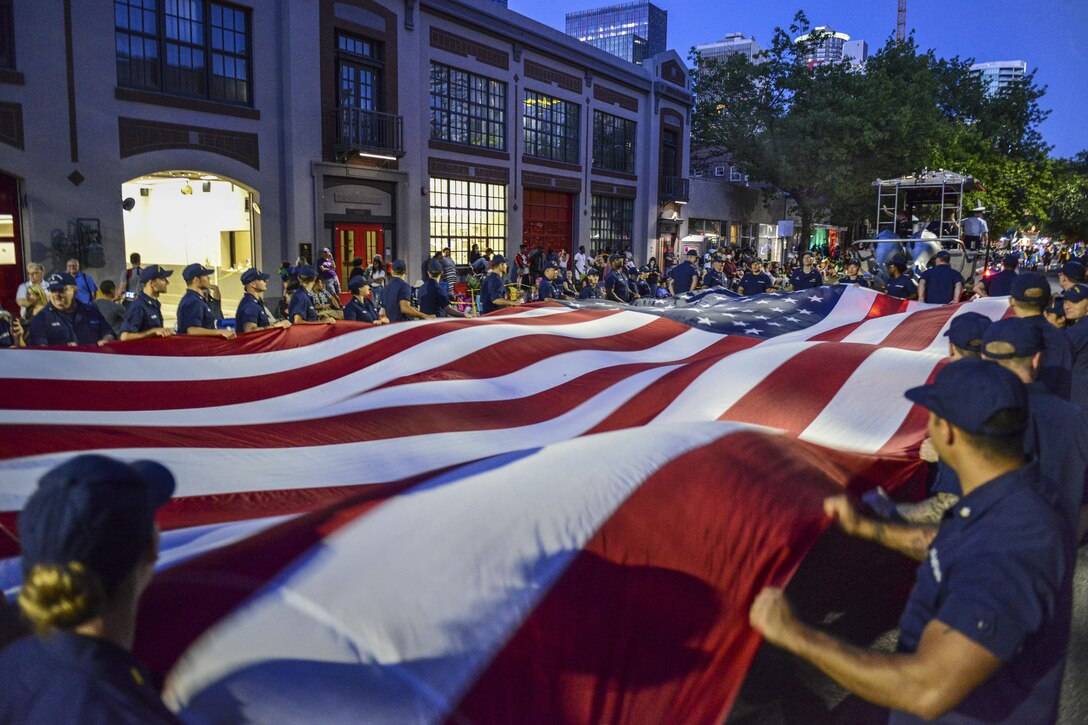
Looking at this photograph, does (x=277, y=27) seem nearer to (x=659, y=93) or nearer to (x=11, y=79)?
(x=11, y=79)

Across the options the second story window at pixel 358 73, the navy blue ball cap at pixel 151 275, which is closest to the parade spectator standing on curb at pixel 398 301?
the navy blue ball cap at pixel 151 275

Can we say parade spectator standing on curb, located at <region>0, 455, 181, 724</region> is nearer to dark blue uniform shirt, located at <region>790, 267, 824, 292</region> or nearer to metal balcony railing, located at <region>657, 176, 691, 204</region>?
dark blue uniform shirt, located at <region>790, 267, 824, 292</region>

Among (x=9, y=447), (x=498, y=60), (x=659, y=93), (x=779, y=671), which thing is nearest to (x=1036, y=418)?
(x=779, y=671)

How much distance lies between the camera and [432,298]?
9633mm

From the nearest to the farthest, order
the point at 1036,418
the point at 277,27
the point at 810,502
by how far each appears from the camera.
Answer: the point at 810,502
the point at 1036,418
the point at 277,27

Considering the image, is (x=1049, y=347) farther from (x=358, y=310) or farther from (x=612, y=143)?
(x=612, y=143)

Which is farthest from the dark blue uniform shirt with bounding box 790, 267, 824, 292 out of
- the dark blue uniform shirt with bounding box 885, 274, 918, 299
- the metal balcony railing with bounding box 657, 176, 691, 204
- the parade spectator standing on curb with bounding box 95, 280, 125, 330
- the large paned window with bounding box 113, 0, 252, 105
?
the metal balcony railing with bounding box 657, 176, 691, 204

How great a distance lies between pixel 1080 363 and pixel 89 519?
20.0 feet

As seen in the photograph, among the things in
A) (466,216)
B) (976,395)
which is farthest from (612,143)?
(976,395)

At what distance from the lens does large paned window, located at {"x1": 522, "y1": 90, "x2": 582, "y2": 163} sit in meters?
23.9

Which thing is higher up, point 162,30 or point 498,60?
point 498,60

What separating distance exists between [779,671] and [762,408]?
1432 mm

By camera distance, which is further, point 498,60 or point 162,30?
point 498,60

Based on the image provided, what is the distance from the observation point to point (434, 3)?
63.5ft
